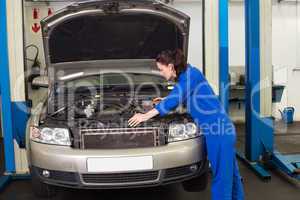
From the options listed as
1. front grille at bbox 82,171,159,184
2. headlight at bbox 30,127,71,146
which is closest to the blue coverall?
front grille at bbox 82,171,159,184

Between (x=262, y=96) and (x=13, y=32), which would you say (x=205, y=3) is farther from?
(x=13, y=32)

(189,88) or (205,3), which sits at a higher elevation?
(205,3)

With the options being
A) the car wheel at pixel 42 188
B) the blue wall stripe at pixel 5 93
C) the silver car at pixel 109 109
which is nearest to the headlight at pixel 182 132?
the silver car at pixel 109 109

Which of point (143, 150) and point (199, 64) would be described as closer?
point (143, 150)

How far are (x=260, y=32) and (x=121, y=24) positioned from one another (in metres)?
1.52

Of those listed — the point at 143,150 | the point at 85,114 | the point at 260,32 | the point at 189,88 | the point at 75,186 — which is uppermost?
the point at 260,32

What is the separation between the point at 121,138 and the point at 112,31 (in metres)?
1.76

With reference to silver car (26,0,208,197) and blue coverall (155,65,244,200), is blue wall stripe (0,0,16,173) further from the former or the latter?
blue coverall (155,65,244,200)

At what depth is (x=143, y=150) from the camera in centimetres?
274

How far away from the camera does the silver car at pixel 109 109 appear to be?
2717 mm

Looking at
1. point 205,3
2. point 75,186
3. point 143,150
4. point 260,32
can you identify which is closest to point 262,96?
point 260,32

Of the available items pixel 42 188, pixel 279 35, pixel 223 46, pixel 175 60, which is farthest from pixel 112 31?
pixel 279 35

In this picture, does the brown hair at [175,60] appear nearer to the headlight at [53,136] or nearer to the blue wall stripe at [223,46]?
the headlight at [53,136]

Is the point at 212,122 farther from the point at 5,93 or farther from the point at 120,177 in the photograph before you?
the point at 5,93
